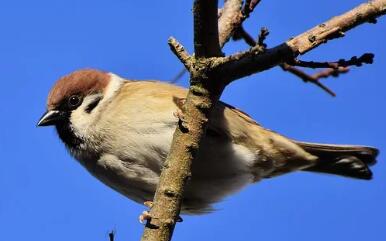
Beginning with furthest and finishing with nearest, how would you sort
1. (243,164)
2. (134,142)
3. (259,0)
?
1. (243,164)
2. (134,142)
3. (259,0)

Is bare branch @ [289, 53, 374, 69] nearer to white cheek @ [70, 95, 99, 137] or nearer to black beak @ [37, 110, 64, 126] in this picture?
white cheek @ [70, 95, 99, 137]

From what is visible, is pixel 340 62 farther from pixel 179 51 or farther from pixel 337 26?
pixel 179 51

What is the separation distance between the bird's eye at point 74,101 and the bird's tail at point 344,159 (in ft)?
6.03

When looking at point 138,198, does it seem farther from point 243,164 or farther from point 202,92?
point 202,92

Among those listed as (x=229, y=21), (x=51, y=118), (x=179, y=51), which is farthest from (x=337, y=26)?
(x=51, y=118)

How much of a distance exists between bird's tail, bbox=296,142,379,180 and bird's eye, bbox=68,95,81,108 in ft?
6.03

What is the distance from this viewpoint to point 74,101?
4484mm

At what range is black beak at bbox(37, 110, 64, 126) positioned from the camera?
4.46m

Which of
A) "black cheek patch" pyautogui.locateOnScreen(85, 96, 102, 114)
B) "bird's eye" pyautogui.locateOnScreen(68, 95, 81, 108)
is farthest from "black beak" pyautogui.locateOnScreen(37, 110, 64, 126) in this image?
"black cheek patch" pyautogui.locateOnScreen(85, 96, 102, 114)

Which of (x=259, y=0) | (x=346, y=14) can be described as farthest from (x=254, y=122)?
(x=346, y=14)

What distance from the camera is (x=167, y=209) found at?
2.69 meters

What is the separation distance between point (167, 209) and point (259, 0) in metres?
1.11

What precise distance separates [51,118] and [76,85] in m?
0.31

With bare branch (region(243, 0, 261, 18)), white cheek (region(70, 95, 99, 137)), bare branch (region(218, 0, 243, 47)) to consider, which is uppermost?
bare branch (region(218, 0, 243, 47))
